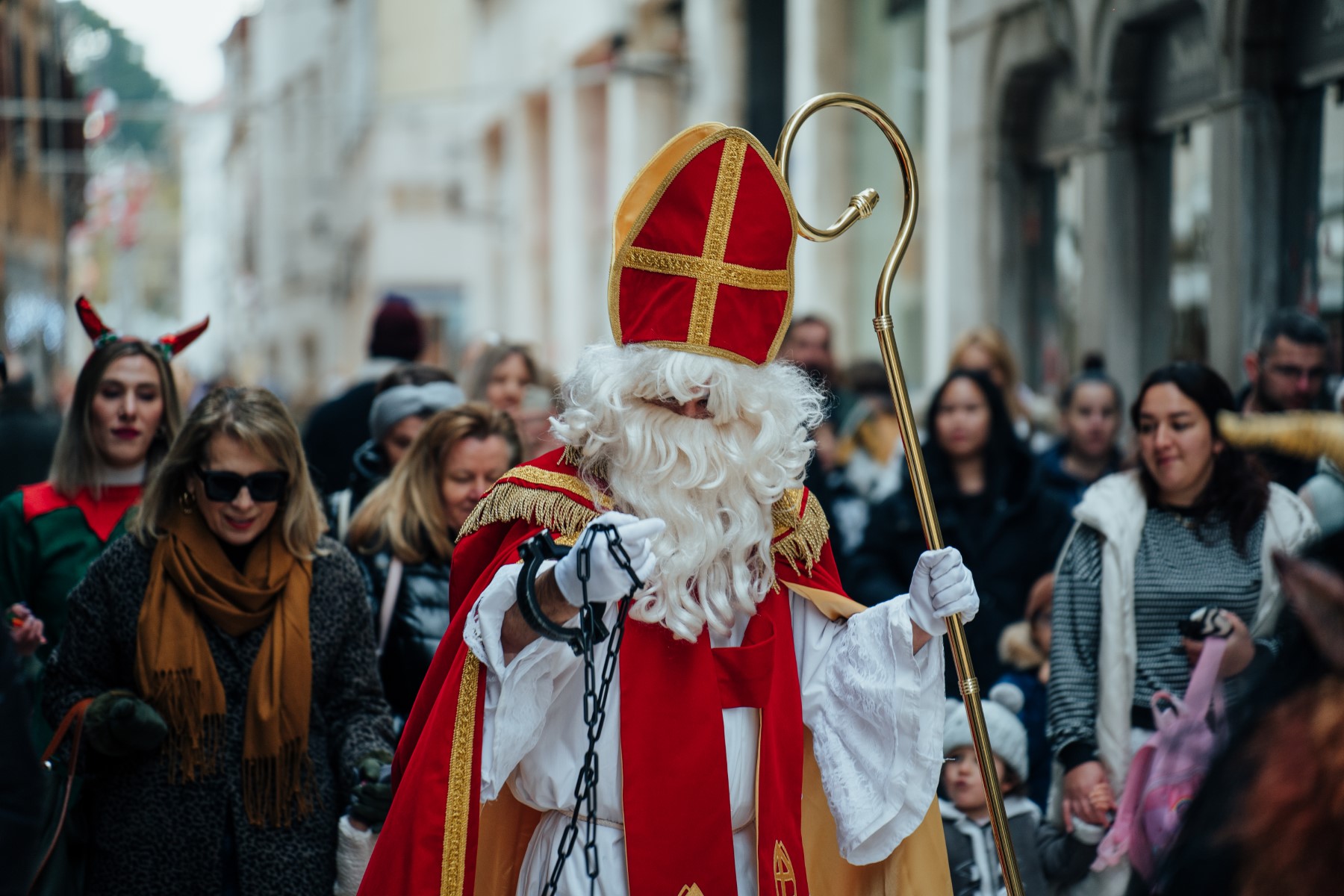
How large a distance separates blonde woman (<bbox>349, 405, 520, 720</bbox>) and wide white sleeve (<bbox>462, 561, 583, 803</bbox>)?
4.23 ft

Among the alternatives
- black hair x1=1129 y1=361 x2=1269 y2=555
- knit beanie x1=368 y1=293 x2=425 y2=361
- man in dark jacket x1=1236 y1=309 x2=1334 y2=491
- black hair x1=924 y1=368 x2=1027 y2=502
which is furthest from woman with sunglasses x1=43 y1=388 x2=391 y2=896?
knit beanie x1=368 y1=293 x2=425 y2=361

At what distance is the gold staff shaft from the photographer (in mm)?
3309

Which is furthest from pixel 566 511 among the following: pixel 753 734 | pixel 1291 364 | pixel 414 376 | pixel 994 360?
pixel 994 360

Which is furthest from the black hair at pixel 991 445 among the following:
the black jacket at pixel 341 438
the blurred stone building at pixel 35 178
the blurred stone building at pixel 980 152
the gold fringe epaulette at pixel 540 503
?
the blurred stone building at pixel 35 178

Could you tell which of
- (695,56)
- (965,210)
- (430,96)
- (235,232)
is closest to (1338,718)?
(965,210)

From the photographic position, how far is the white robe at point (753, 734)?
3148mm

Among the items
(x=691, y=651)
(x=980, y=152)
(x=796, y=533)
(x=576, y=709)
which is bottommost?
(x=576, y=709)

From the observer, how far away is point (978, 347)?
766 centimetres

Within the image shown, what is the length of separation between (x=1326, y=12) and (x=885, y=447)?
288cm

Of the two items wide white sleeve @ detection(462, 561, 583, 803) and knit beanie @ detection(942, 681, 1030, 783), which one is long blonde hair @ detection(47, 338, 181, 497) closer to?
wide white sleeve @ detection(462, 561, 583, 803)

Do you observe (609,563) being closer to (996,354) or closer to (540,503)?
(540,503)

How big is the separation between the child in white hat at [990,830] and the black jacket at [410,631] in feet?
4.99

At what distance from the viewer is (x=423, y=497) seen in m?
4.87

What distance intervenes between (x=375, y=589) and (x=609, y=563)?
2.03m
